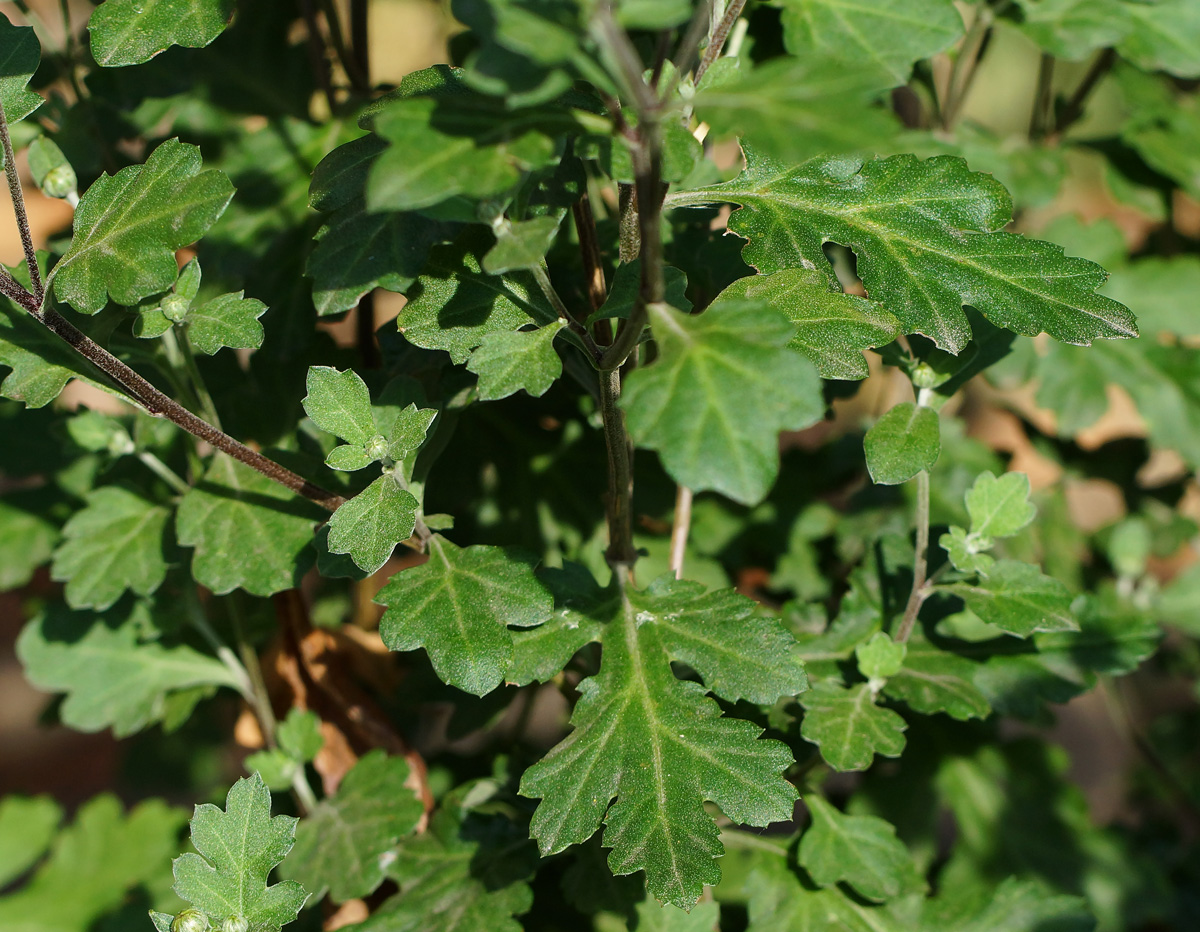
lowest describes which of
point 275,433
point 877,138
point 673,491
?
point 673,491

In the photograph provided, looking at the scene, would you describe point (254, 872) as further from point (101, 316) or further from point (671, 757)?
point (101, 316)

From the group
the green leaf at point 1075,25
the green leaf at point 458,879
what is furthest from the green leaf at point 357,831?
the green leaf at point 1075,25

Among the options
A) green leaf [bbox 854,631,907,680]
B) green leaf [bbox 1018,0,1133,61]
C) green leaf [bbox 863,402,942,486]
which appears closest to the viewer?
green leaf [bbox 863,402,942,486]

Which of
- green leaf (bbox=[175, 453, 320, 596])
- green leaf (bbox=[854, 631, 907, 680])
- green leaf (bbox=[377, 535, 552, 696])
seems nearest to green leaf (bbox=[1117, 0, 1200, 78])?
green leaf (bbox=[854, 631, 907, 680])

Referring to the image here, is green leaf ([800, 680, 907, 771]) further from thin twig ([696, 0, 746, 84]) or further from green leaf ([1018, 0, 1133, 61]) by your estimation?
green leaf ([1018, 0, 1133, 61])

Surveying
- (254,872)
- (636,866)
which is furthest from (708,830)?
(254,872)

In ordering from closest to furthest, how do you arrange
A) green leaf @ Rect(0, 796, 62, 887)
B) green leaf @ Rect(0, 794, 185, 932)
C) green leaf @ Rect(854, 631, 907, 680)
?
green leaf @ Rect(854, 631, 907, 680) → green leaf @ Rect(0, 794, 185, 932) → green leaf @ Rect(0, 796, 62, 887)

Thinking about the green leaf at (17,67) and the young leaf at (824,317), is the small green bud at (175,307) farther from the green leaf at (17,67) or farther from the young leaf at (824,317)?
the young leaf at (824,317)
